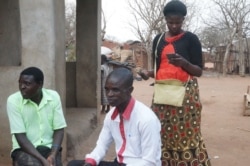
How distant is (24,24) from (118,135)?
2.33 m

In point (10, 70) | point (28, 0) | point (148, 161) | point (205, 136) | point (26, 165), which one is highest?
point (28, 0)

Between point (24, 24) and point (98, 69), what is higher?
point (24, 24)

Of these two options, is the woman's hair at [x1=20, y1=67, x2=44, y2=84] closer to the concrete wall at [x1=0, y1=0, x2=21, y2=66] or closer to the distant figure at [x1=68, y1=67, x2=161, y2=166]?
the distant figure at [x1=68, y1=67, x2=161, y2=166]

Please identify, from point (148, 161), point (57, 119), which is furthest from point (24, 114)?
point (148, 161)

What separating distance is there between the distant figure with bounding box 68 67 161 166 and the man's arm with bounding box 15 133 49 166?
457mm

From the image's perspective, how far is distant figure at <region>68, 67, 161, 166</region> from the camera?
239cm

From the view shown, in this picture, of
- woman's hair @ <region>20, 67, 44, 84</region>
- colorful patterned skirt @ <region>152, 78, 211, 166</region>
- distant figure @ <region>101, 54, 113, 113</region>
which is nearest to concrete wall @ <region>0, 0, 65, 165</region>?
woman's hair @ <region>20, 67, 44, 84</region>

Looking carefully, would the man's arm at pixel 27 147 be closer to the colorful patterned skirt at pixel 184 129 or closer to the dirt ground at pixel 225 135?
the colorful patterned skirt at pixel 184 129

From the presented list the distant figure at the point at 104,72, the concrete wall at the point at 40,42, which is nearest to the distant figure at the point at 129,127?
the concrete wall at the point at 40,42

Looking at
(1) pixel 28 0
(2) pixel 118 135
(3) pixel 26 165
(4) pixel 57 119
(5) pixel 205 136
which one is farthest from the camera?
(5) pixel 205 136

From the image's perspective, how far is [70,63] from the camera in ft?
24.4

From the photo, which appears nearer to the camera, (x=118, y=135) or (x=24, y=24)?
(x=118, y=135)

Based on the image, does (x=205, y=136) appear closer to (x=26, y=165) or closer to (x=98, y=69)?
(x=98, y=69)

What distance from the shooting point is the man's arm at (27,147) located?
2.89m
